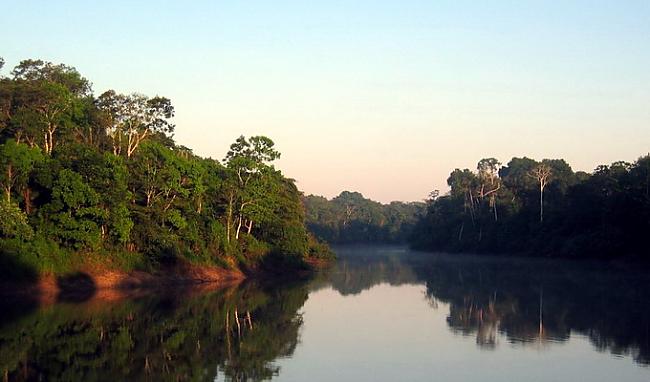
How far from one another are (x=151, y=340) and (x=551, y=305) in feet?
67.9

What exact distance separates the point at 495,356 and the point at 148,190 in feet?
95.9

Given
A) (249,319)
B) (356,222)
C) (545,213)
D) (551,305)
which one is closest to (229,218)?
(249,319)

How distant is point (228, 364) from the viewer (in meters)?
21.7

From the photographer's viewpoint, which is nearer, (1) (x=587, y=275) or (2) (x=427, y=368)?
(2) (x=427, y=368)

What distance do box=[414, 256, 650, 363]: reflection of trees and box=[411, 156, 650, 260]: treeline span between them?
1054cm

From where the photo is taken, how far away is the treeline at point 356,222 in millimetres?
148375

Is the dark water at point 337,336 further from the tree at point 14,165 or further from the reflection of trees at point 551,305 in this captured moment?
the tree at point 14,165

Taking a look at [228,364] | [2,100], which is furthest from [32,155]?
[228,364]

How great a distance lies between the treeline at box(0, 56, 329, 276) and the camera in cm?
4025

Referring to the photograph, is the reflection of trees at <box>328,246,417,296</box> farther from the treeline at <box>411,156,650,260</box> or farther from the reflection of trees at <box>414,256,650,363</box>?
the treeline at <box>411,156,650,260</box>

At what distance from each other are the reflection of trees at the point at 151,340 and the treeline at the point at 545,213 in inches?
1849

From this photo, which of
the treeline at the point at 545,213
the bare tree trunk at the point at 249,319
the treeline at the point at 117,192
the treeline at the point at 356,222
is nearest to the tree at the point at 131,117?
the treeline at the point at 117,192

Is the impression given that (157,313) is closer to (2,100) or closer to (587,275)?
(2,100)

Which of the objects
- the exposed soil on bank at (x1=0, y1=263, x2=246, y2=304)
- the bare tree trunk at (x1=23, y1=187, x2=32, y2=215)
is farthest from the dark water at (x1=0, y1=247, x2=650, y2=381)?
the bare tree trunk at (x1=23, y1=187, x2=32, y2=215)
